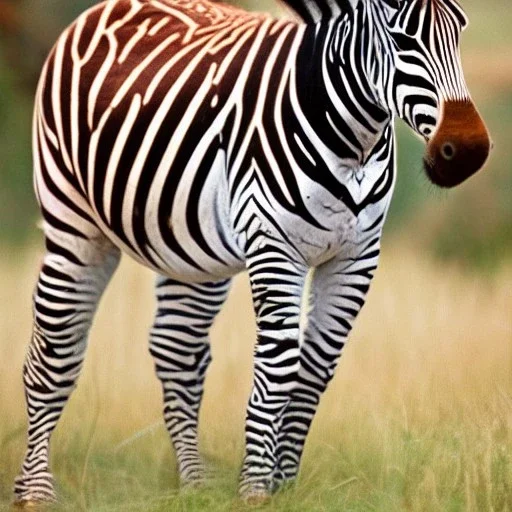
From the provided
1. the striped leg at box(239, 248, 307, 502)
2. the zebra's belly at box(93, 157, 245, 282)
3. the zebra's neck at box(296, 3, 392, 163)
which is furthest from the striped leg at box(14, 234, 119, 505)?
the zebra's neck at box(296, 3, 392, 163)

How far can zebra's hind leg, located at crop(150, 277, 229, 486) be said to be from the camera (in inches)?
112

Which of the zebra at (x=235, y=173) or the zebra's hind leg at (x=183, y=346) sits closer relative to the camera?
the zebra at (x=235, y=173)

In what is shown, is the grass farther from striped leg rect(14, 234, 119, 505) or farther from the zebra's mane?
the zebra's mane

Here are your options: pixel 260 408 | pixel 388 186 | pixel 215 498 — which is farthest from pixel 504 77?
pixel 215 498

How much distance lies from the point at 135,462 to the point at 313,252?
2.51 ft

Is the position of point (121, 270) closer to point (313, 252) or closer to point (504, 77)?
point (313, 252)

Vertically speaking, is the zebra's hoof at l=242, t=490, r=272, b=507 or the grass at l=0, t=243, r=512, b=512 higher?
the grass at l=0, t=243, r=512, b=512

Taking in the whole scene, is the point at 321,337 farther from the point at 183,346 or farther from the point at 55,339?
the point at 55,339

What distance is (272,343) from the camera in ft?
7.94

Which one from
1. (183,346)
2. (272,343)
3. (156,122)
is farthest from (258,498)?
(156,122)

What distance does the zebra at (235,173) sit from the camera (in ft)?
7.59

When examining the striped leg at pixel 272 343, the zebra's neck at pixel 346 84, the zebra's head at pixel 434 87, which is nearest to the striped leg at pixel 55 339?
the striped leg at pixel 272 343

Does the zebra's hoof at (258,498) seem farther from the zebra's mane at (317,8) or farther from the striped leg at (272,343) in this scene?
the zebra's mane at (317,8)

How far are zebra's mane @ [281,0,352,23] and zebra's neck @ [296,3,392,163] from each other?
0.04 feet
